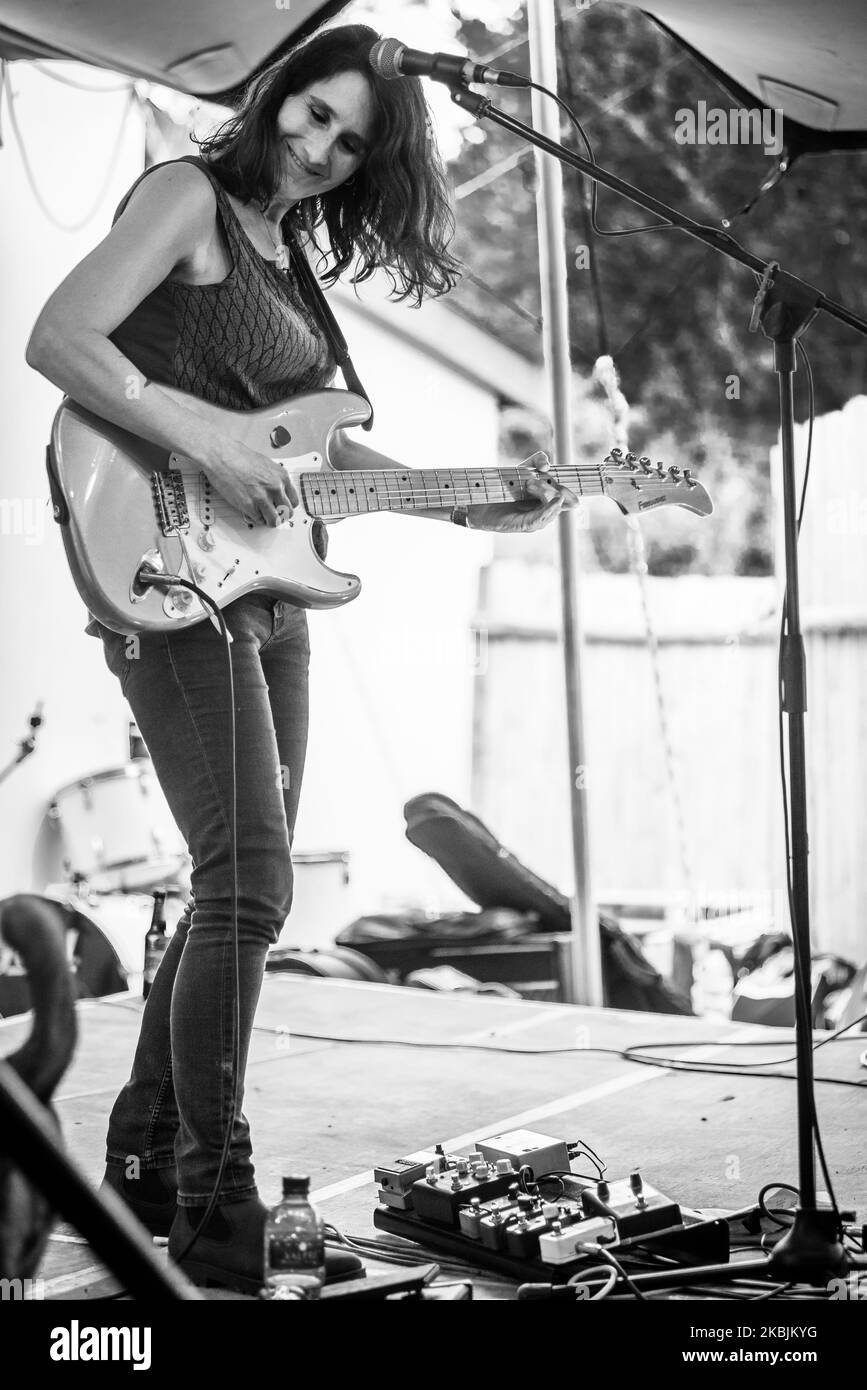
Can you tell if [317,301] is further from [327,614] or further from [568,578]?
[327,614]

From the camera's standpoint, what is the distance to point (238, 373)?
2156mm

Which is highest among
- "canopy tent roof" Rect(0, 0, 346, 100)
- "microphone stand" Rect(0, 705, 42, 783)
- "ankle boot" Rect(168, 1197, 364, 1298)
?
"canopy tent roof" Rect(0, 0, 346, 100)

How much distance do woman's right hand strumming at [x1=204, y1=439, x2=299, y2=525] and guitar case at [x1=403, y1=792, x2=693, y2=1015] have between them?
3069mm

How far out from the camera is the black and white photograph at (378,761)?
1880mm

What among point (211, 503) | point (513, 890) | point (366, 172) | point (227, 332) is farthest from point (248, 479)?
point (513, 890)

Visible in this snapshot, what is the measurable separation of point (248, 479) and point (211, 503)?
5.5 inches

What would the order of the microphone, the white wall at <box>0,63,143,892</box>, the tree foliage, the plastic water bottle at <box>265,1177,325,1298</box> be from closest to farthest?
the plastic water bottle at <box>265,1177,325,1298</box>
the microphone
the white wall at <box>0,63,143,892</box>
the tree foliage

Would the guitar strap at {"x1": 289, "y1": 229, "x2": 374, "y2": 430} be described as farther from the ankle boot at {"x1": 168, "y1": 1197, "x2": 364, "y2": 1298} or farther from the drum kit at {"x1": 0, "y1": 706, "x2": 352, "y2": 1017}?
the drum kit at {"x1": 0, "y1": 706, "x2": 352, "y2": 1017}

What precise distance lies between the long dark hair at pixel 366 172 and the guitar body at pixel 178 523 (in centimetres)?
34

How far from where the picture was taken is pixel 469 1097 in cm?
307

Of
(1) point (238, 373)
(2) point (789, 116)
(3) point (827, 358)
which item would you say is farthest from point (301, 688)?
(3) point (827, 358)

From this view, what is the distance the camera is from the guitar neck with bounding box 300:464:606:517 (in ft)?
7.48

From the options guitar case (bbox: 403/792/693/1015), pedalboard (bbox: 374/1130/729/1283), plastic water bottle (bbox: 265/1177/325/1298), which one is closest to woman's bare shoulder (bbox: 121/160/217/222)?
plastic water bottle (bbox: 265/1177/325/1298)

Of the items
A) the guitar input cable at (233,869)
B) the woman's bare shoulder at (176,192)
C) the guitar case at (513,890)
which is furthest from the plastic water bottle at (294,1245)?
the guitar case at (513,890)
